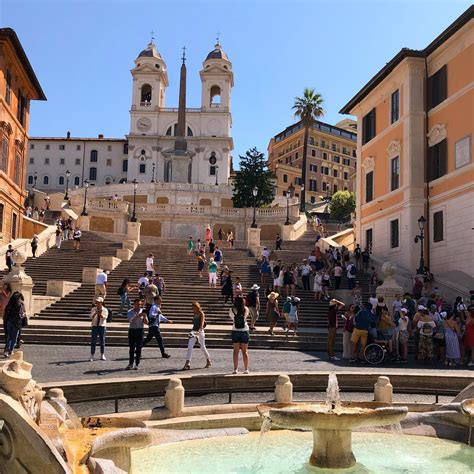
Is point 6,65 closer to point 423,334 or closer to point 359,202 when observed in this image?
point 359,202

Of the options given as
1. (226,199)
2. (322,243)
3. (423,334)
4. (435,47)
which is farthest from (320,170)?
(423,334)

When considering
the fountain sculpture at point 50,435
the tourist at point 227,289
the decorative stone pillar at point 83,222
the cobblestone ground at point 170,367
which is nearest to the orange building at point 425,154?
the tourist at point 227,289

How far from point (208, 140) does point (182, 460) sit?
288 ft

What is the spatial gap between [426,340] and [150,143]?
81.6 metres

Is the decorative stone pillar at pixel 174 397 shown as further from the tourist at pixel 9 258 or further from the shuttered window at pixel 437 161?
the shuttered window at pixel 437 161

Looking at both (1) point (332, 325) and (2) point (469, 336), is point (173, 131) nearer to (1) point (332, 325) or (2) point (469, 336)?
(1) point (332, 325)

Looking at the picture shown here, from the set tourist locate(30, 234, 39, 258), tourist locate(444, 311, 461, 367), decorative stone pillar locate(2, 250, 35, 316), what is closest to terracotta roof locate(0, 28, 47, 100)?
tourist locate(30, 234, 39, 258)

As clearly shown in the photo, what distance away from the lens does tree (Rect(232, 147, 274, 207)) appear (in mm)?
62125

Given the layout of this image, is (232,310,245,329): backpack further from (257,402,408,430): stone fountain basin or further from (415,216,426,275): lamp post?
(415,216,426,275): lamp post

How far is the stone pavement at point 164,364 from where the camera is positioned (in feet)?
40.0

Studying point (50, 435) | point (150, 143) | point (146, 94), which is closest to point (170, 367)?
point (50, 435)

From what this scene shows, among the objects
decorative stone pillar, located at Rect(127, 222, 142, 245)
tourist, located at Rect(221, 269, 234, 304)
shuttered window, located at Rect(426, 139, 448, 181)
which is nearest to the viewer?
tourist, located at Rect(221, 269, 234, 304)

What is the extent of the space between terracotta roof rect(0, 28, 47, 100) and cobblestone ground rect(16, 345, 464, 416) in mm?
19792

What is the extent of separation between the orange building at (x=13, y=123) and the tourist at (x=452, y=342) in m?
24.0
